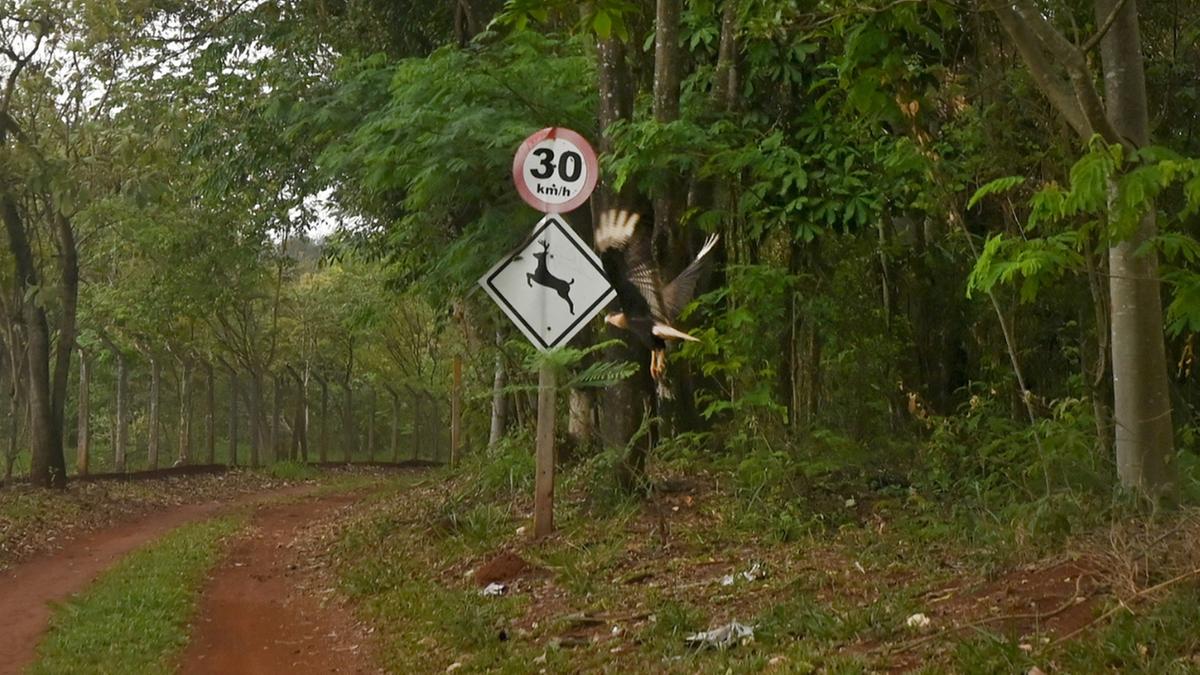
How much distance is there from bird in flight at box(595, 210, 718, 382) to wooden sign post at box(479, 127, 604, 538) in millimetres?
119

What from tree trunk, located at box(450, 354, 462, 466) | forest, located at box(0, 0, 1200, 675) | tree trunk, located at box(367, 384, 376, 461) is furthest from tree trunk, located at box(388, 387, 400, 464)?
forest, located at box(0, 0, 1200, 675)

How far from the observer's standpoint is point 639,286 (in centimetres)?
916

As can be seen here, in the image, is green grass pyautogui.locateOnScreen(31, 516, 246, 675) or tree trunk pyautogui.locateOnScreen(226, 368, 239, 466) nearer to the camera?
green grass pyautogui.locateOnScreen(31, 516, 246, 675)

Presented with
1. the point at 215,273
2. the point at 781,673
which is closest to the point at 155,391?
the point at 215,273

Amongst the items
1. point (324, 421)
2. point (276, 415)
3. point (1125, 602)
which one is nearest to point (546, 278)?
point (1125, 602)

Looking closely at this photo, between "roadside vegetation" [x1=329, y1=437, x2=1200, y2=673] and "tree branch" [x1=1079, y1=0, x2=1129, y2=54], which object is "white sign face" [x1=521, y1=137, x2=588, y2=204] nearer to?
"roadside vegetation" [x1=329, y1=437, x2=1200, y2=673]

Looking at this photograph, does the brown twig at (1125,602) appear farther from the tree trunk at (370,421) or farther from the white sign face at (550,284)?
the tree trunk at (370,421)

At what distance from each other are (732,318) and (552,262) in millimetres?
1688

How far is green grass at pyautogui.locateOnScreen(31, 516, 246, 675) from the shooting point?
805 centimetres

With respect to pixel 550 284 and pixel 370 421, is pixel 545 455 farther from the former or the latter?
pixel 370 421

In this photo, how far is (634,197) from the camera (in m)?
11.2

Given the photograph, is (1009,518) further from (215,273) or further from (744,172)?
(215,273)

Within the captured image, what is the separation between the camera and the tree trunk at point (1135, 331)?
6.83 metres

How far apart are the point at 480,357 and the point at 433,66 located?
7405 millimetres
